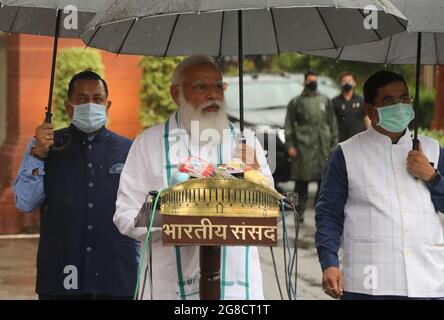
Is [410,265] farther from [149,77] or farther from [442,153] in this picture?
[149,77]

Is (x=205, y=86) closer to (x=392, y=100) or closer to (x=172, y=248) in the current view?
(x=172, y=248)

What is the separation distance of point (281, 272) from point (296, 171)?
3.73 m

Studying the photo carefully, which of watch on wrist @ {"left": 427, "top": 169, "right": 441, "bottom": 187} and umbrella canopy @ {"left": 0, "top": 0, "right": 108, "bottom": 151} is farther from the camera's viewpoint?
umbrella canopy @ {"left": 0, "top": 0, "right": 108, "bottom": 151}

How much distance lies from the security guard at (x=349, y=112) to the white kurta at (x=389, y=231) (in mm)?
8938

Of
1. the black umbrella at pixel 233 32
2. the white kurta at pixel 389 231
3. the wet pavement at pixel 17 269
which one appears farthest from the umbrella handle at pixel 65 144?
the wet pavement at pixel 17 269

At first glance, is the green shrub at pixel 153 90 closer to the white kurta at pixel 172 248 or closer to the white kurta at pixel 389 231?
the white kurta at pixel 389 231

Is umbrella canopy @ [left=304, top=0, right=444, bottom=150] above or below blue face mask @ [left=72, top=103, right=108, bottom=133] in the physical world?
above

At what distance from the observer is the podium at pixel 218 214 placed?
159 inches

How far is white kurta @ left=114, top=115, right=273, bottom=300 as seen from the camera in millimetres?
4680

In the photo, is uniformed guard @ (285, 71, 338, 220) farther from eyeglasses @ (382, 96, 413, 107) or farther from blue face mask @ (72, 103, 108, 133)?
eyeglasses @ (382, 96, 413, 107)

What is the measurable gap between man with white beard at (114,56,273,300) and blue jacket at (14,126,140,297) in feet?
3.21

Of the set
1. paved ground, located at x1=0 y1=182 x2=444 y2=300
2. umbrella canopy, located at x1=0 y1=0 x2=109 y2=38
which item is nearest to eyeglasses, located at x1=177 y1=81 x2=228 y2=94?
umbrella canopy, located at x1=0 y1=0 x2=109 y2=38

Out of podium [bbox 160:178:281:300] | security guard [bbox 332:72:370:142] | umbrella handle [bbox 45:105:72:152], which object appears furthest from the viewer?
security guard [bbox 332:72:370:142]

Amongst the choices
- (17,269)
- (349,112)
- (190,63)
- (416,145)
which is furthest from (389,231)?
(349,112)
